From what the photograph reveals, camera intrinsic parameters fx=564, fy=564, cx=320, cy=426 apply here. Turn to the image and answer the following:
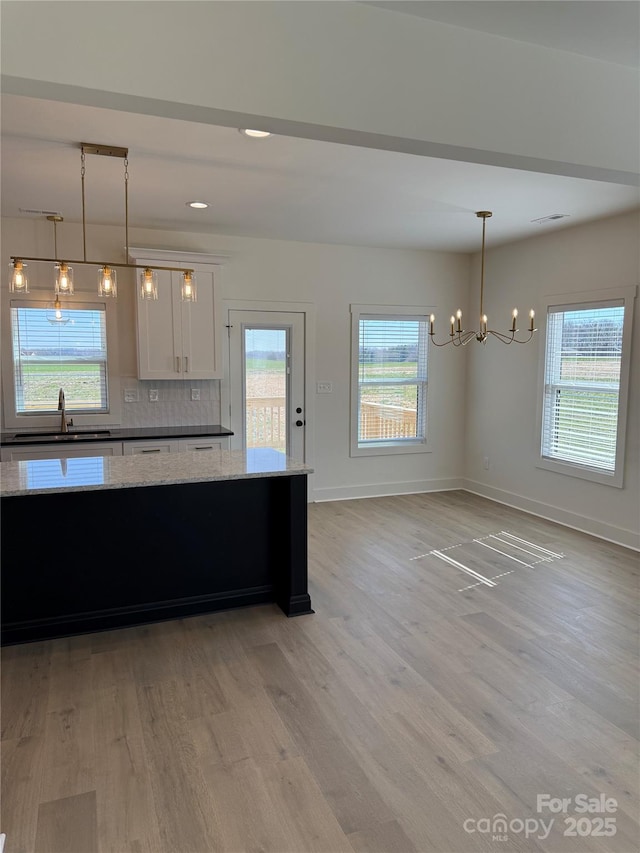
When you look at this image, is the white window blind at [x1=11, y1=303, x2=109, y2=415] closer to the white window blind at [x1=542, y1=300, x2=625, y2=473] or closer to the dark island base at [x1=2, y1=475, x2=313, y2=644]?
the dark island base at [x1=2, y1=475, x2=313, y2=644]

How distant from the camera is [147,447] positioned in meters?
4.97

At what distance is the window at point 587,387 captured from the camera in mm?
4824

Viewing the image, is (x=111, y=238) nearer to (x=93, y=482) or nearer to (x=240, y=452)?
(x=240, y=452)

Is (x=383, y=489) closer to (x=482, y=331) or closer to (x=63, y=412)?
(x=482, y=331)

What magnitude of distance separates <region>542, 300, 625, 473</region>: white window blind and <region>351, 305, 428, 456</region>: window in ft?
5.04

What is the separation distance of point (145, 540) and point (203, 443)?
1904 mm

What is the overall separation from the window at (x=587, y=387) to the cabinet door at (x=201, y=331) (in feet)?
10.7

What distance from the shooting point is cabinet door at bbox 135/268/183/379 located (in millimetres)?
5078

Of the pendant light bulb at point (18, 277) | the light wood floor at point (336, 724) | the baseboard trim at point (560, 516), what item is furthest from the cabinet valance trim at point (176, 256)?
the baseboard trim at point (560, 516)

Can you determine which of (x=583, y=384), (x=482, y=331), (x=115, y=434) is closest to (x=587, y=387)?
(x=583, y=384)

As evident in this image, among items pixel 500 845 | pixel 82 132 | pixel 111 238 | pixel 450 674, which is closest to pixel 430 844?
pixel 500 845

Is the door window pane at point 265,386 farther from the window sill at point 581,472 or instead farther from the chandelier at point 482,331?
the window sill at point 581,472

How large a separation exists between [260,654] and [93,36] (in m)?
2.77

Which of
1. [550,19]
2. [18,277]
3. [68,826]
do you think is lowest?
[68,826]
